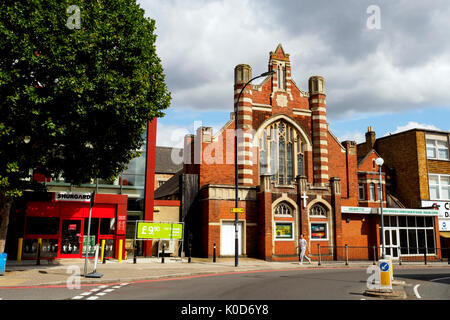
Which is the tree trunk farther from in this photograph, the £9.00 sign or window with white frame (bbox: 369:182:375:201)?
window with white frame (bbox: 369:182:375:201)

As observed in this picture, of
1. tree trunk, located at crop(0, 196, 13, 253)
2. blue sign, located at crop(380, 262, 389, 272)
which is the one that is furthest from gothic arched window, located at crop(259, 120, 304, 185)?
tree trunk, located at crop(0, 196, 13, 253)

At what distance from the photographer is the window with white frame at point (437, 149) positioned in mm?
35938

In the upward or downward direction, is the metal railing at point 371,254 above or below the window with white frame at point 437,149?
below

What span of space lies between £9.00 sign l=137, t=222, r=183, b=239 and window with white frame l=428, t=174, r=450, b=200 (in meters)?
23.8

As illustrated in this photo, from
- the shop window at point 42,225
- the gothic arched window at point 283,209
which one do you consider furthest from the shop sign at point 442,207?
the shop window at point 42,225

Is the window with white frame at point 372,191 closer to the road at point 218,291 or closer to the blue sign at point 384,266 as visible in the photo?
the road at point 218,291

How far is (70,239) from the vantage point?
23.8 metres

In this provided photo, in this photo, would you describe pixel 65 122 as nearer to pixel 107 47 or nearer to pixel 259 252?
pixel 107 47

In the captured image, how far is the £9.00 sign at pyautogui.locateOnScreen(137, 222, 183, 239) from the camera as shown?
2352cm

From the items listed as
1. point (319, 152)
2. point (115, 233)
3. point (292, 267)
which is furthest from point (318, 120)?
point (115, 233)

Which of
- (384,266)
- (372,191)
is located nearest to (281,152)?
(372,191)

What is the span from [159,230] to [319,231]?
11.8 meters

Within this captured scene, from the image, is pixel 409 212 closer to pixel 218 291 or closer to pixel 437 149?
pixel 437 149

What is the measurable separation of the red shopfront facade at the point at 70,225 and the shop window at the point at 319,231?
519 inches
